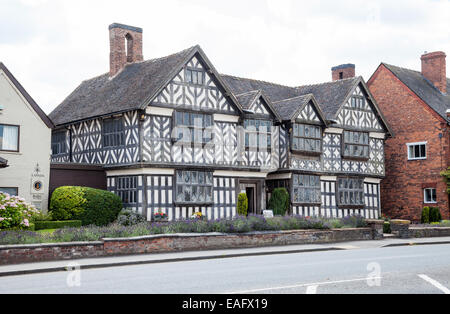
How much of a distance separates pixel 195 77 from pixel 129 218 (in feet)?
24.6

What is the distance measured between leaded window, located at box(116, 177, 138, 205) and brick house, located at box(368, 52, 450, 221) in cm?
1984

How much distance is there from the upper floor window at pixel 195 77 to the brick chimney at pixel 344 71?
14.8 metres

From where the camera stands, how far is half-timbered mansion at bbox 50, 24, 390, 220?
2666 centimetres

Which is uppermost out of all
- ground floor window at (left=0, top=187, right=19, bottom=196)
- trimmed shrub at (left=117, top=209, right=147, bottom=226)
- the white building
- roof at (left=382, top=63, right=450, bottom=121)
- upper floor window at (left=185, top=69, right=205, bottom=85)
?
roof at (left=382, top=63, right=450, bottom=121)

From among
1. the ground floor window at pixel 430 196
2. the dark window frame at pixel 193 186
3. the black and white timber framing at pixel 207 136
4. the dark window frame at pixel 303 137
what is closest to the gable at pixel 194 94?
the black and white timber framing at pixel 207 136

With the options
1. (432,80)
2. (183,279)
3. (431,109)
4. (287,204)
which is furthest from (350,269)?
(432,80)

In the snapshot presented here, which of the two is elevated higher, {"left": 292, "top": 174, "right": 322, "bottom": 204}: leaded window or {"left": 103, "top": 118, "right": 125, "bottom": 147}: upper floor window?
{"left": 103, "top": 118, "right": 125, "bottom": 147}: upper floor window

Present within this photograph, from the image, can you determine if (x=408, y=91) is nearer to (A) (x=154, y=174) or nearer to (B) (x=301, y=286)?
(A) (x=154, y=174)

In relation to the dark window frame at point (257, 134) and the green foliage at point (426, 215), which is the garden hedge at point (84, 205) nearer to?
the dark window frame at point (257, 134)

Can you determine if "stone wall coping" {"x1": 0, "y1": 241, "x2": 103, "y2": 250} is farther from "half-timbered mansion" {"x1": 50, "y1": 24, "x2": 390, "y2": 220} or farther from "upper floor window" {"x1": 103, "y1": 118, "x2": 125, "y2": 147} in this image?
"upper floor window" {"x1": 103, "y1": 118, "x2": 125, "y2": 147}

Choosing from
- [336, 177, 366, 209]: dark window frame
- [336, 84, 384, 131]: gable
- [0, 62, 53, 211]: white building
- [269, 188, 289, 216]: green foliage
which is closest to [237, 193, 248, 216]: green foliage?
[269, 188, 289, 216]: green foliage

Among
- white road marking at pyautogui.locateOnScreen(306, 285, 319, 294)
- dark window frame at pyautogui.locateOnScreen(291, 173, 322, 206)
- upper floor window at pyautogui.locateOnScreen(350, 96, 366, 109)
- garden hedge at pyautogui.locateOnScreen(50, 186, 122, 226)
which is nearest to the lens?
white road marking at pyautogui.locateOnScreen(306, 285, 319, 294)

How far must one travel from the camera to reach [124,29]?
1266 inches

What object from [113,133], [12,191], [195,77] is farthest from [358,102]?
[12,191]
